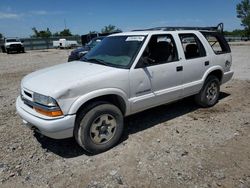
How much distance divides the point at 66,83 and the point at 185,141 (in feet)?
7.15

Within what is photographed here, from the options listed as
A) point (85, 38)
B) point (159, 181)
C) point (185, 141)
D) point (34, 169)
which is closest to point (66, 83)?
point (34, 169)

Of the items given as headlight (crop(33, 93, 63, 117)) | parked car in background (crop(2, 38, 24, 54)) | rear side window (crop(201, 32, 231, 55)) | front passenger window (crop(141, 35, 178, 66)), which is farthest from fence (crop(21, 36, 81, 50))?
headlight (crop(33, 93, 63, 117))

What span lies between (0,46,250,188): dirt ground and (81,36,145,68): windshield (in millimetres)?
1330

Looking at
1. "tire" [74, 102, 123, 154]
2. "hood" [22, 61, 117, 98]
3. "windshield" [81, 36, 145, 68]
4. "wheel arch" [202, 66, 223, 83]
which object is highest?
"windshield" [81, 36, 145, 68]

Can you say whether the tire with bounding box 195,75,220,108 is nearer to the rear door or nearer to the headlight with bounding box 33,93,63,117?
the rear door

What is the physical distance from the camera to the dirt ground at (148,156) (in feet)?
10.1

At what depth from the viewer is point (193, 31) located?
5098mm

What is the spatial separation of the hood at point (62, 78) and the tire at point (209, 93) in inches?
97.7

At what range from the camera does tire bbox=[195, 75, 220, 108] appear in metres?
5.34

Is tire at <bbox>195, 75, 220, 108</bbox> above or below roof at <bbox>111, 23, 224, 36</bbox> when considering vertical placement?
below

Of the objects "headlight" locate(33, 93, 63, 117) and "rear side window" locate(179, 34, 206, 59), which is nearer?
"headlight" locate(33, 93, 63, 117)

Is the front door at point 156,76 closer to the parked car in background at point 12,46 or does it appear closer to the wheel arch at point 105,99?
the wheel arch at point 105,99

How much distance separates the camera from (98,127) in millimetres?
3682

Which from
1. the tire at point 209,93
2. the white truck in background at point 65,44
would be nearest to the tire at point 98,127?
the tire at point 209,93
